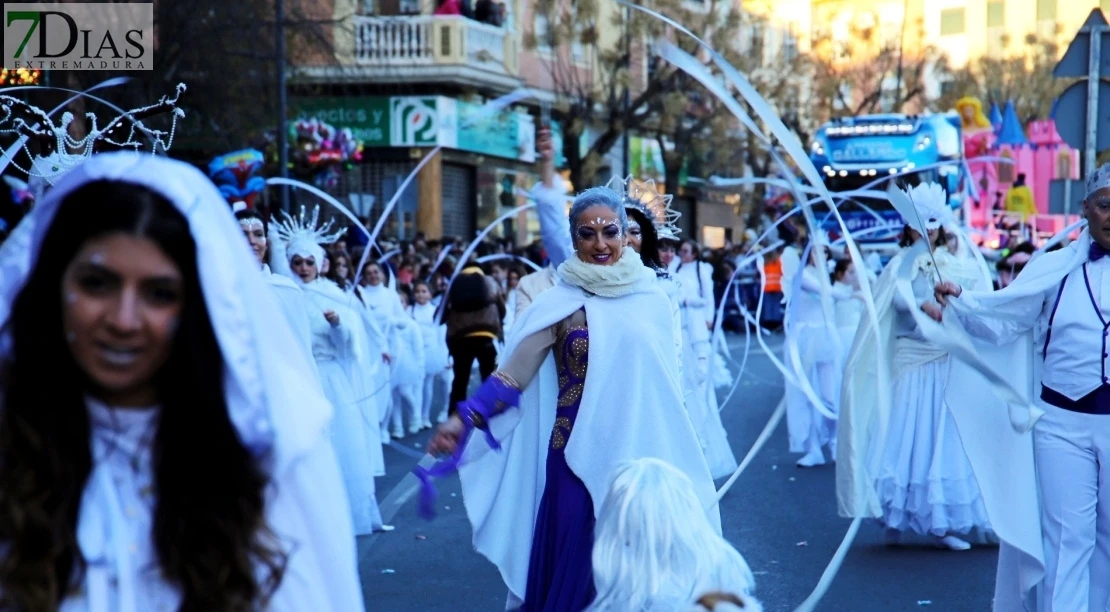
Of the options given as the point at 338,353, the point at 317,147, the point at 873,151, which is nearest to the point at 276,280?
the point at 338,353

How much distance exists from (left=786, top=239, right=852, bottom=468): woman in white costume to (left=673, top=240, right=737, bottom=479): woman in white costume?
0.64m

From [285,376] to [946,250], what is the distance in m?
7.92

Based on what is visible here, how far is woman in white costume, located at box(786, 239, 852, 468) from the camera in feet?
45.8

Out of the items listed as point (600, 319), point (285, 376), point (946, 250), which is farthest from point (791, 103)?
point (285, 376)

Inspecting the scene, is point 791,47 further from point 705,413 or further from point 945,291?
point 945,291

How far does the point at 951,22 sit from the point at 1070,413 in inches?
3595

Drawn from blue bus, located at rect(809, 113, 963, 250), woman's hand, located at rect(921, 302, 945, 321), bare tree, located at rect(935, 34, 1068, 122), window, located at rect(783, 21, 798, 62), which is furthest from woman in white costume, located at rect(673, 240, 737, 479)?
bare tree, located at rect(935, 34, 1068, 122)

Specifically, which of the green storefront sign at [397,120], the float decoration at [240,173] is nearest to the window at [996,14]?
the green storefront sign at [397,120]

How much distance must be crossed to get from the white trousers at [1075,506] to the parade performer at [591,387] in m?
1.28

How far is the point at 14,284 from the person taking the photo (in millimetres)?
2504

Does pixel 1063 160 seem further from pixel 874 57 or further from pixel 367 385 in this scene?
pixel 367 385

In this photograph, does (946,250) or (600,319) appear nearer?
(600,319)

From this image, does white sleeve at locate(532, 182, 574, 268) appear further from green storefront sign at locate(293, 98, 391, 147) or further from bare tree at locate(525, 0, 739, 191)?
green storefront sign at locate(293, 98, 391, 147)

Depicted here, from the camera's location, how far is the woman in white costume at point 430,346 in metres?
18.6
